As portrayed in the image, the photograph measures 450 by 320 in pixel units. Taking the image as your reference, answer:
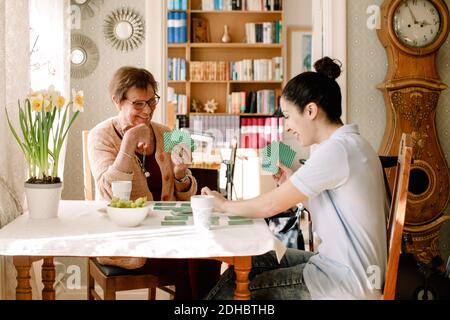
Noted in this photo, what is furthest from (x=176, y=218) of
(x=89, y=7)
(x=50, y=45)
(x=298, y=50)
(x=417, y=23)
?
(x=298, y=50)

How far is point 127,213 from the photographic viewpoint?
1983mm

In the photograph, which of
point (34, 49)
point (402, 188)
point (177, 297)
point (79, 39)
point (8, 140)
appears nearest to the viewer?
point (402, 188)

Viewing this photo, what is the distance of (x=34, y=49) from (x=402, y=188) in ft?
6.59

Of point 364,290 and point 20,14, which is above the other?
point 20,14

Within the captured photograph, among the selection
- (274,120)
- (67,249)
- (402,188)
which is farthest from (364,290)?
(274,120)

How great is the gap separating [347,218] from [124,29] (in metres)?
2.06

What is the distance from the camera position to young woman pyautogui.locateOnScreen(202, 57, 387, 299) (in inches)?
74.2

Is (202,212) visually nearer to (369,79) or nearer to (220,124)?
(369,79)

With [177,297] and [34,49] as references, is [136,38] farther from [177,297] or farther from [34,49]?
[177,297]

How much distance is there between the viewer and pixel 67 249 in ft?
5.96

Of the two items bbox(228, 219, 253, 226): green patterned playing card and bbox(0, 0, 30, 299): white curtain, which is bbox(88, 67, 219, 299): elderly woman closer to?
bbox(0, 0, 30, 299): white curtain

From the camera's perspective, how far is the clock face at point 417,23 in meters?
3.49

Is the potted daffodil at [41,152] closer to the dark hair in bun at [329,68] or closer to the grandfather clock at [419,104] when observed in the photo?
the dark hair in bun at [329,68]

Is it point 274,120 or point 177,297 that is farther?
point 274,120
